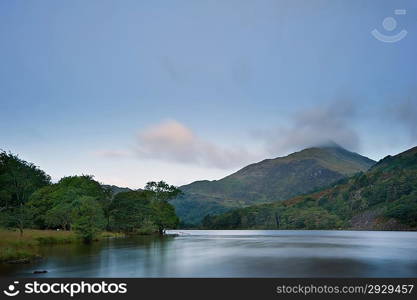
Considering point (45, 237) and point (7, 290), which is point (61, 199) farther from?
point (7, 290)

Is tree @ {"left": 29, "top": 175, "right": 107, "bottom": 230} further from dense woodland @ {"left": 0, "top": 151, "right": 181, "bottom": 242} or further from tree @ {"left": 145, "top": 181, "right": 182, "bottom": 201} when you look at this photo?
tree @ {"left": 145, "top": 181, "right": 182, "bottom": 201}

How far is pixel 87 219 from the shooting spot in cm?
8988

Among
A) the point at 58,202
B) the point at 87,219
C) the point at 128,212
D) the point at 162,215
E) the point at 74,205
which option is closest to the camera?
the point at 87,219

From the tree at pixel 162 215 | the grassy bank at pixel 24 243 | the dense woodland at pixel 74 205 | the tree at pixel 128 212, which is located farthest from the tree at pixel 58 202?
the tree at pixel 162 215

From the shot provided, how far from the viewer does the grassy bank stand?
47194 mm

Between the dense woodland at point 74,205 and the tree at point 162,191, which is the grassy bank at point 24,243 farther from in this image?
the tree at point 162,191

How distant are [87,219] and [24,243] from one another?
29.5m

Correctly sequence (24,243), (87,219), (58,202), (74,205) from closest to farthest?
1. (24,243)
2. (87,219)
3. (74,205)
4. (58,202)

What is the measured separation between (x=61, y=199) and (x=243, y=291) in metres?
85.5

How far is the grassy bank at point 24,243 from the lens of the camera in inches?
1858

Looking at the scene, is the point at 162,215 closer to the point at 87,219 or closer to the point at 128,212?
the point at 128,212

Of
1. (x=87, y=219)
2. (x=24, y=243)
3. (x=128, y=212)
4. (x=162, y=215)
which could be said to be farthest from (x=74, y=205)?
(x=162, y=215)

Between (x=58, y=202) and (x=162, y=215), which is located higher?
(x=58, y=202)

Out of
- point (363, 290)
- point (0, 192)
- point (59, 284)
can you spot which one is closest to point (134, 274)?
point (59, 284)
